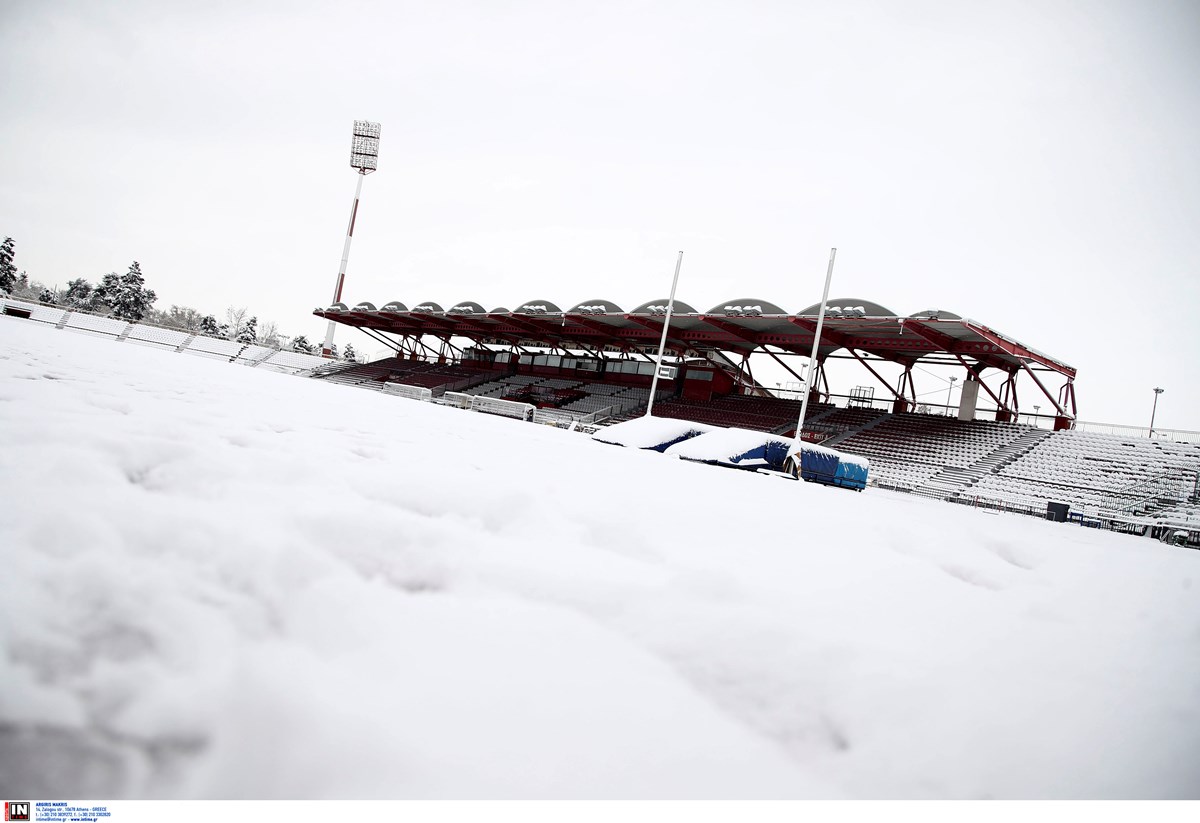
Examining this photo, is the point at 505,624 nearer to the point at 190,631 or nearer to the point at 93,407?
the point at 190,631

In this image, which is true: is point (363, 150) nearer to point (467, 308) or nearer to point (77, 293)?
point (467, 308)

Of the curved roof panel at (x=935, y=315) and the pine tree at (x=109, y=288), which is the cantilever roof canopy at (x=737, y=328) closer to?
the curved roof panel at (x=935, y=315)

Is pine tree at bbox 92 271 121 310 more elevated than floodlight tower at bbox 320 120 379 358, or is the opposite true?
floodlight tower at bbox 320 120 379 358

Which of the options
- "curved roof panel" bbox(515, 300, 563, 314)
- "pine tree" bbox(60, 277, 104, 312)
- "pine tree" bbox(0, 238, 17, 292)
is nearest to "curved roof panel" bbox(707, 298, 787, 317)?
"curved roof panel" bbox(515, 300, 563, 314)

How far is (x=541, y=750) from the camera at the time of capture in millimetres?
952

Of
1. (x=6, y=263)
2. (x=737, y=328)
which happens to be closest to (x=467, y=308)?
(x=737, y=328)

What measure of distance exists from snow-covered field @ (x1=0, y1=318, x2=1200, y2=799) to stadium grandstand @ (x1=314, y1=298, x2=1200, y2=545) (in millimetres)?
18786

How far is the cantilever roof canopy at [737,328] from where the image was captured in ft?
74.8

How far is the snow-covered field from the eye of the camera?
89 centimetres

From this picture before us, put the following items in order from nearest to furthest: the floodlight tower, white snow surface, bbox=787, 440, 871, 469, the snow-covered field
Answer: the snow-covered field < white snow surface, bbox=787, 440, 871, 469 < the floodlight tower

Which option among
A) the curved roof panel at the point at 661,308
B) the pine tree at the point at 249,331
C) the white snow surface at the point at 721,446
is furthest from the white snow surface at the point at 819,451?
the pine tree at the point at 249,331

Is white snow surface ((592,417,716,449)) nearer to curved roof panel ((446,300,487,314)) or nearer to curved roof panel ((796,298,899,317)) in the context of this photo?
curved roof panel ((796,298,899,317))

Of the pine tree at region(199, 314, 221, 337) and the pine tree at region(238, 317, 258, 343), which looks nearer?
A: the pine tree at region(199, 314, 221, 337)

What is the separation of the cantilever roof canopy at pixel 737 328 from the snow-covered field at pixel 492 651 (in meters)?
22.3
